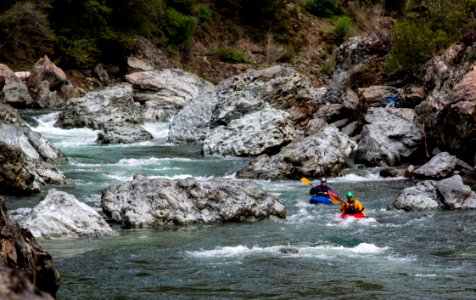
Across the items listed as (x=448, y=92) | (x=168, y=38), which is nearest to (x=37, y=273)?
(x=448, y=92)

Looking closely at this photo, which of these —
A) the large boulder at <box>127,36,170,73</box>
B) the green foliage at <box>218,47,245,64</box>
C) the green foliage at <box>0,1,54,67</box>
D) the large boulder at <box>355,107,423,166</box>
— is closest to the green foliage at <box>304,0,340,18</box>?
the green foliage at <box>218,47,245,64</box>

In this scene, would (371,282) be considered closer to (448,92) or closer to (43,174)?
(43,174)

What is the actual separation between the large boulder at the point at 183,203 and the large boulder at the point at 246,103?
13.1 m

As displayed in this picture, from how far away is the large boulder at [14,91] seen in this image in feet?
115

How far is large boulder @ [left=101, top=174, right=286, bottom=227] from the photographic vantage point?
48.9 feet

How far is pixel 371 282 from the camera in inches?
394

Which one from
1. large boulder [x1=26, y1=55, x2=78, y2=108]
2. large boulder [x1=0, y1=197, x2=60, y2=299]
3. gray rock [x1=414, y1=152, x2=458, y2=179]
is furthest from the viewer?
large boulder [x1=26, y1=55, x2=78, y2=108]

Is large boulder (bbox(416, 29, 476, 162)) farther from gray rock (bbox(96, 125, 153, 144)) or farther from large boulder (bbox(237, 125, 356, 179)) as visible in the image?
gray rock (bbox(96, 125, 153, 144))

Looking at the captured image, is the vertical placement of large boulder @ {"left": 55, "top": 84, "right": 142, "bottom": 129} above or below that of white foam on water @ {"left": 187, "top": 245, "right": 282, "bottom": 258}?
above

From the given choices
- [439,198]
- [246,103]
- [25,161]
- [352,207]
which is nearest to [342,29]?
[246,103]

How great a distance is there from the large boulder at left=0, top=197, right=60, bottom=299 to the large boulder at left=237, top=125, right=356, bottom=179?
46.3 ft

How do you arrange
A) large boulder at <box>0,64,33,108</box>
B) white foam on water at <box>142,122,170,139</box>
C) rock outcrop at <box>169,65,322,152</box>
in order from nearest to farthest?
rock outcrop at <box>169,65,322,152</box>, white foam on water at <box>142,122,170,139</box>, large boulder at <box>0,64,33,108</box>

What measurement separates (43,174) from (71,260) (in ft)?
27.8

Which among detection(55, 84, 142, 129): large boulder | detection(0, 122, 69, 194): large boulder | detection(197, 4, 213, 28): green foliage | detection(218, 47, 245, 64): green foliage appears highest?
detection(197, 4, 213, 28): green foliage
